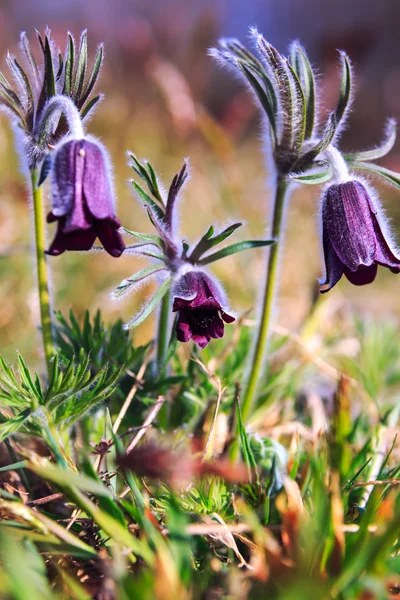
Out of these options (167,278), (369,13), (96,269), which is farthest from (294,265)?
(369,13)

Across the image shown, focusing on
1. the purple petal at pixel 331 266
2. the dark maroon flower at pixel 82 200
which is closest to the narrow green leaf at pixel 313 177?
the purple petal at pixel 331 266

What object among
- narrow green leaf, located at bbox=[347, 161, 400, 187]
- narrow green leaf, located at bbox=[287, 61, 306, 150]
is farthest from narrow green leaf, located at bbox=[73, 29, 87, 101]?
narrow green leaf, located at bbox=[347, 161, 400, 187]

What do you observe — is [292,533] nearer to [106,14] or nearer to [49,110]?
[49,110]

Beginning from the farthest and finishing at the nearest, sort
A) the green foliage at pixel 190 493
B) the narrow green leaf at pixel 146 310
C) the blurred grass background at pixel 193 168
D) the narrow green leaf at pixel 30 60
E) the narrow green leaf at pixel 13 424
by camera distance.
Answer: the blurred grass background at pixel 193 168 → the narrow green leaf at pixel 30 60 → the narrow green leaf at pixel 146 310 → the narrow green leaf at pixel 13 424 → the green foliage at pixel 190 493

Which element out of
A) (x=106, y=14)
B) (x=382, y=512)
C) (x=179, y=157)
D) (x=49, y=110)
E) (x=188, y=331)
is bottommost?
(x=382, y=512)

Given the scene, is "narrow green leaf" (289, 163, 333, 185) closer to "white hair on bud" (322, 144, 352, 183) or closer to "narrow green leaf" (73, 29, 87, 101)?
"white hair on bud" (322, 144, 352, 183)

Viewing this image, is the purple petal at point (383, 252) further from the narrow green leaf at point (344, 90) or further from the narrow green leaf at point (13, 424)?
the narrow green leaf at point (13, 424)
